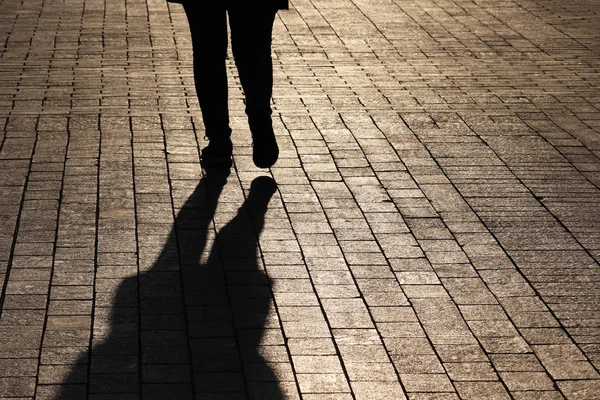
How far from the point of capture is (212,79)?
680 centimetres

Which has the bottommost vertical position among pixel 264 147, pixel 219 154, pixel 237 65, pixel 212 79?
pixel 219 154

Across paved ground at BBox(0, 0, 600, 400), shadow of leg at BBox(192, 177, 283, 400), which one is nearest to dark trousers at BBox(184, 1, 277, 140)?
paved ground at BBox(0, 0, 600, 400)

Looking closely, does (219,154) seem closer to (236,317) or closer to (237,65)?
(237,65)

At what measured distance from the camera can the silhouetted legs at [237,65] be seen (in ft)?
21.2

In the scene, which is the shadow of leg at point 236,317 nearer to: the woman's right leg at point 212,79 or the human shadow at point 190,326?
the human shadow at point 190,326

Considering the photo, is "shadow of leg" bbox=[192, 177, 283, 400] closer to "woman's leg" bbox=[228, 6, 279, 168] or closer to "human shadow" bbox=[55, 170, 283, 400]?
"human shadow" bbox=[55, 170, 283, 400]

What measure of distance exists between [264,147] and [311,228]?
2.93 feet

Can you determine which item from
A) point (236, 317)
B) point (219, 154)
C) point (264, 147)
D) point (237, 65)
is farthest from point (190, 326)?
point (237, 65)

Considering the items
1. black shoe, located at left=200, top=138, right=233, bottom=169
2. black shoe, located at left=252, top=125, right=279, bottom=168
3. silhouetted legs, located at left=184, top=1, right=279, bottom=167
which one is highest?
silhouetted legs, located at left=184, top=1, right=279, bottom=167

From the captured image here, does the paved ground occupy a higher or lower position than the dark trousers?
lower

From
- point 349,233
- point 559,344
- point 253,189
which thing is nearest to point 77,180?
point 253,189

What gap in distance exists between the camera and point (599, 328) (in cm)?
493

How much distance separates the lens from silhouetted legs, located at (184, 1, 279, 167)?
647 cm

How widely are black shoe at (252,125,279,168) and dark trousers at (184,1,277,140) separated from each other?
83 mm
